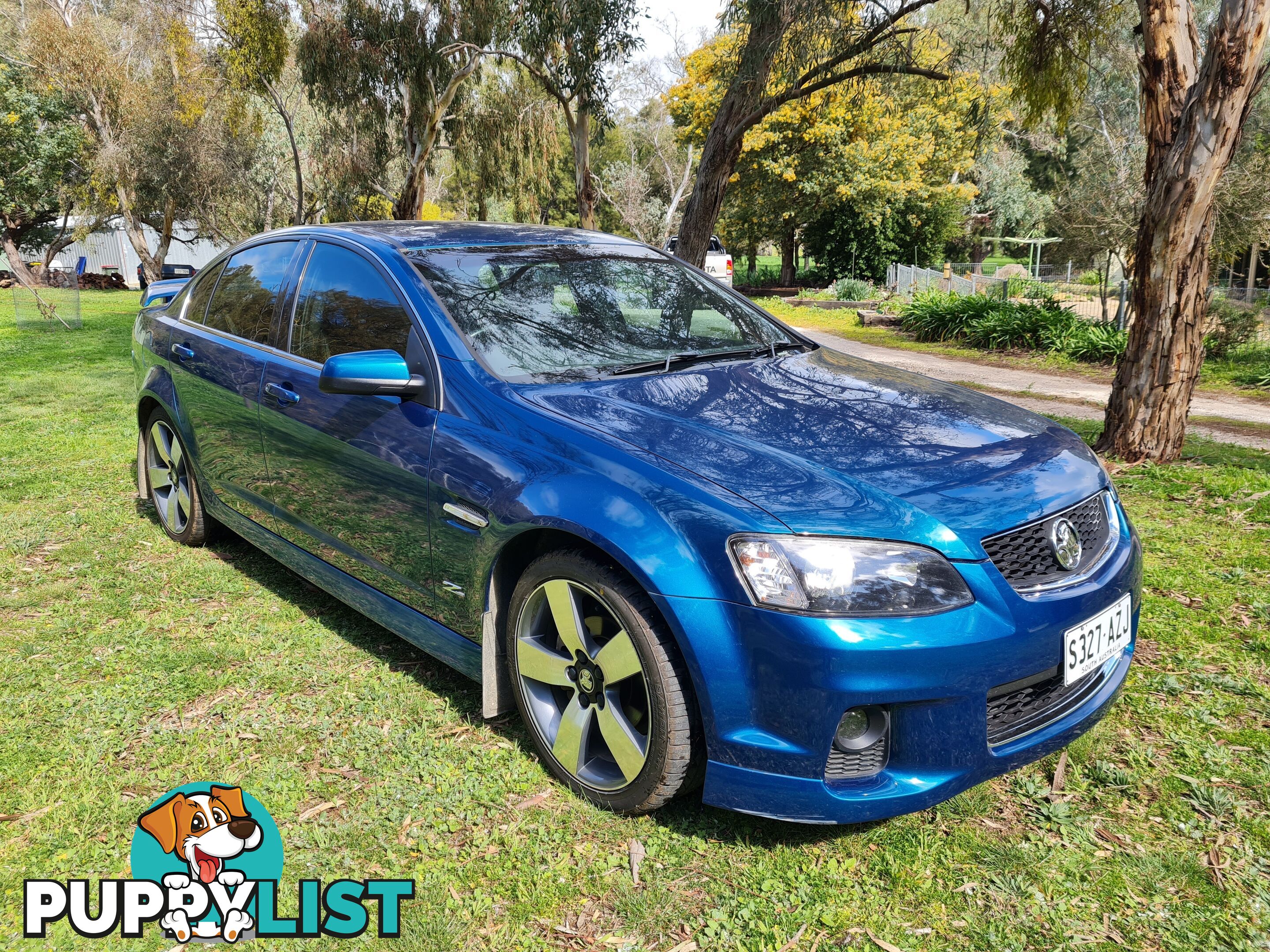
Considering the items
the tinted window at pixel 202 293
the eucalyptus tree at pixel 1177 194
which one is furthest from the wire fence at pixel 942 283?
the tinted window at pixel 202 293

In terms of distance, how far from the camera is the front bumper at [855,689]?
226 centimetres

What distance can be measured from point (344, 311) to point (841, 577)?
7.47 ft

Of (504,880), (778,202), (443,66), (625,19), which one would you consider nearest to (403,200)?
(443,66)

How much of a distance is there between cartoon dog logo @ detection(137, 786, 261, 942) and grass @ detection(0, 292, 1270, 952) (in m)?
→ 0.08

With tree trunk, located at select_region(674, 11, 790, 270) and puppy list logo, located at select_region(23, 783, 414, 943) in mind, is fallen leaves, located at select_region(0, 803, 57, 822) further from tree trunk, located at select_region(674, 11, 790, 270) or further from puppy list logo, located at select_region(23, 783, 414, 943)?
tree trunk, located at select_region(674, 11, 790, 270)

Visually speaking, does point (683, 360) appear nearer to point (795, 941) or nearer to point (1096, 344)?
point (795, 941)

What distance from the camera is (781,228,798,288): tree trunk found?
1332 inches

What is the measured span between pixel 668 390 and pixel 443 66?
19194mm

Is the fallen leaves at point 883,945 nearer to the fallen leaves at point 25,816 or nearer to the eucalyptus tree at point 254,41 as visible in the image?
the fallen leaves at point 25,816

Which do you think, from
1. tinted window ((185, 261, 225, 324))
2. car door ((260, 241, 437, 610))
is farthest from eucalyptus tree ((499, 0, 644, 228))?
car door ((260, 241, 437, 610))

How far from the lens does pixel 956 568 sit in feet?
7.78

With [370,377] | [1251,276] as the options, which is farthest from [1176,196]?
[1251,276]

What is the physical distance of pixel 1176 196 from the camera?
6152 millimetres

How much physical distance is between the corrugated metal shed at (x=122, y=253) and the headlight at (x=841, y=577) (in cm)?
4275
